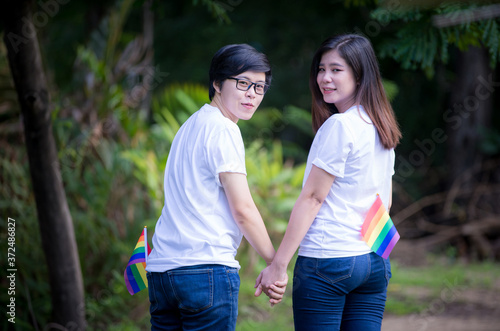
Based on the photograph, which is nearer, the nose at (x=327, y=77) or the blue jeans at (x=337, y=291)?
the blue jeans at (x=337, y=291)

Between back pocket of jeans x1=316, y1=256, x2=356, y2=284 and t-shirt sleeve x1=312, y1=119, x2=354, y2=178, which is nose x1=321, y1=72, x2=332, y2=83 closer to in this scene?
t-shirt sleeve x1=312, y1=119, x2=354, y2=178

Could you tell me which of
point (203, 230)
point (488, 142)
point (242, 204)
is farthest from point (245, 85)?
point (488, 142)

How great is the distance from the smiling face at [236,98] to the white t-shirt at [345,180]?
0.29 meters

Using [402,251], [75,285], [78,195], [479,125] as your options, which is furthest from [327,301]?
[479,125]

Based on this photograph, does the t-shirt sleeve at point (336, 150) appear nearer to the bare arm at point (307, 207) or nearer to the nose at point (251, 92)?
the bare arm at point (307, 207)

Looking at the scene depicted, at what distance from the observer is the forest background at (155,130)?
2.86m

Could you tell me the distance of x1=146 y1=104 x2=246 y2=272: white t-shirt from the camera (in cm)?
179

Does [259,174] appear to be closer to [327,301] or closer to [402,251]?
[402,251]

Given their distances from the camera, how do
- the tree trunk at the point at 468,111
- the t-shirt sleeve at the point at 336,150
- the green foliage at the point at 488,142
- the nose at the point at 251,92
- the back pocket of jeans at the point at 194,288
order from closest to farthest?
the back pocket of jeans at the point at 194,288, the t-shirt sleeve at the point at 336,150, the nose at the point at 251,92, the tree trunk at the point at 468,111, the green foliage at the point at 488,142

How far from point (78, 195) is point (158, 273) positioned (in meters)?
2.83

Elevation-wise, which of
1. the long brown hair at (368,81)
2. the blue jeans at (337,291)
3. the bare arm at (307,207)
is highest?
the long brown hair at (368,81)

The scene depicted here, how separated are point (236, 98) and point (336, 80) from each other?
41 centimetres

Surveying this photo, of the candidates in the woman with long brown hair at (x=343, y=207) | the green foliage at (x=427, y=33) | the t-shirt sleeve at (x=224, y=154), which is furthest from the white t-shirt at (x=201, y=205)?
the green foliage at (x=427, y=33)

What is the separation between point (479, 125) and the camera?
7.50 m
